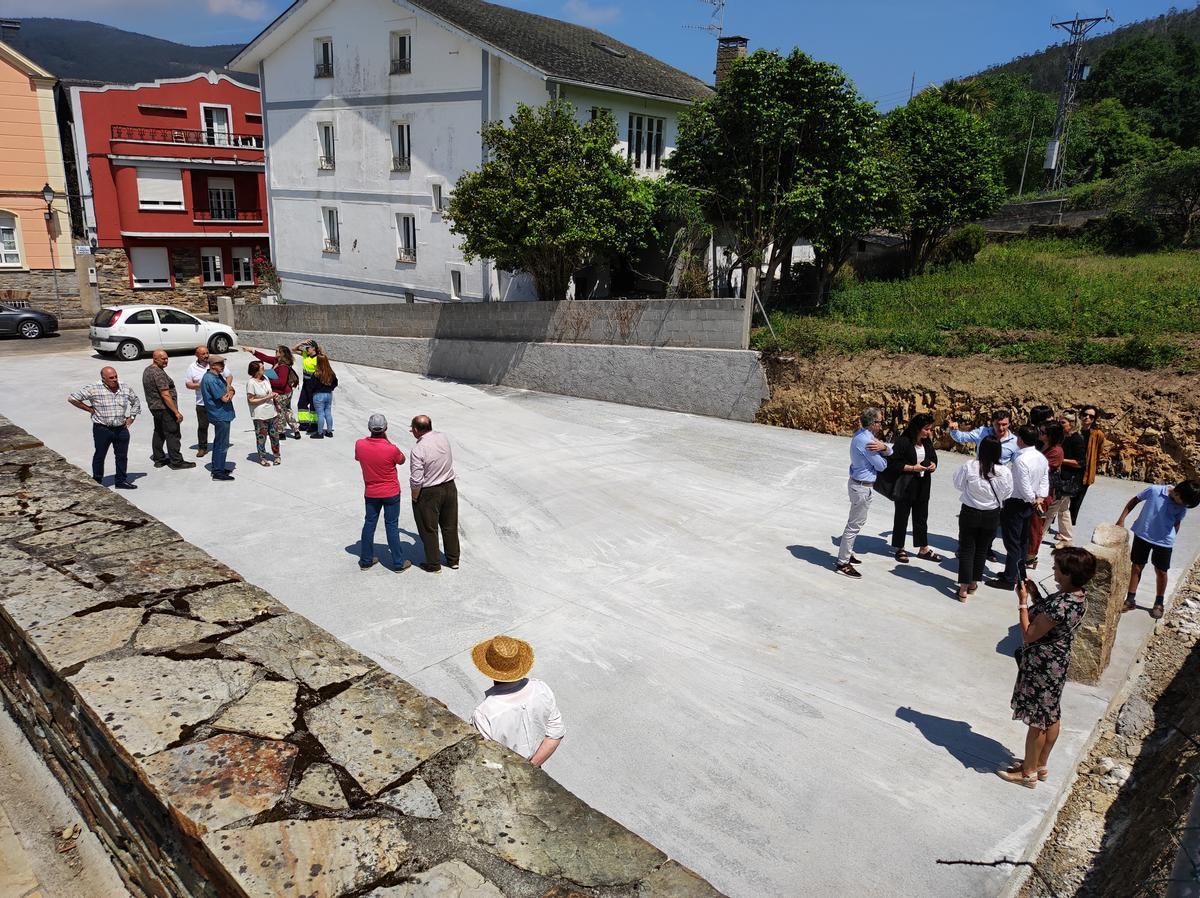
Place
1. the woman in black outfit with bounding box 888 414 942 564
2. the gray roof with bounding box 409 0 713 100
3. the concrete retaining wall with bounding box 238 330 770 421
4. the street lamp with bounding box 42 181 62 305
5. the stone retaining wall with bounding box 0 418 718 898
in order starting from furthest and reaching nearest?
the street lamp with bounding box 42 181 62 305 < the gray roof with bounding box 409 0 713 100 < the concrete retaining wall with bounding box 238 330 770 421 < the woman in black outfit with bounding box 888 414 942 564 < the stone retaining wall with bounding box 0 418 718 898

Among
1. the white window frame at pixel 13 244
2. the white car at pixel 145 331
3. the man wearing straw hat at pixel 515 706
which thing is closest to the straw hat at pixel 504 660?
the man wearing straw hat at pixel 515 706

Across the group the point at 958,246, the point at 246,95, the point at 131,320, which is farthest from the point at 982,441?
the point at 246,95

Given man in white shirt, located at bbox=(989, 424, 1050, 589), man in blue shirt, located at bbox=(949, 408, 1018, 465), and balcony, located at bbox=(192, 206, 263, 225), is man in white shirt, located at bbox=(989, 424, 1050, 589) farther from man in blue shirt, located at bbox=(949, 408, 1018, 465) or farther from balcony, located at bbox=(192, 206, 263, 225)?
balcony, located at bbox=(192, 206, 263, 225)

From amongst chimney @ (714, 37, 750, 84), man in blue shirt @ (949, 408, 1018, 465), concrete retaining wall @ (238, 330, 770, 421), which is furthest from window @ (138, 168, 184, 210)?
man in blue shirt @ (949, 408, 1018, 465)

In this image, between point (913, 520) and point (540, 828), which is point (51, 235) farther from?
point (540, 828)

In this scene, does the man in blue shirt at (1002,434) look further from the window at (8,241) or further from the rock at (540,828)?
the window at (8,241)

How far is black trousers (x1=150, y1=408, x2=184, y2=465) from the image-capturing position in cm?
1076

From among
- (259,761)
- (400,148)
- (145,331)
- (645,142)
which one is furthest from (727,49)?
(259,761)

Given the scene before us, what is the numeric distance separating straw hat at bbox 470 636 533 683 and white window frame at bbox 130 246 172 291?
3526cm

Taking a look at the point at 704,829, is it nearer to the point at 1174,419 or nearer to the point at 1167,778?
the point at 1167,778

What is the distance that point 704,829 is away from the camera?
4453 millimetres

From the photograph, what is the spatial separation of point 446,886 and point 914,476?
277 inches

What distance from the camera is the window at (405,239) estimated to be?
2481cm

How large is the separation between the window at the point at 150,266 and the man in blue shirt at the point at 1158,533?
35.9 m
